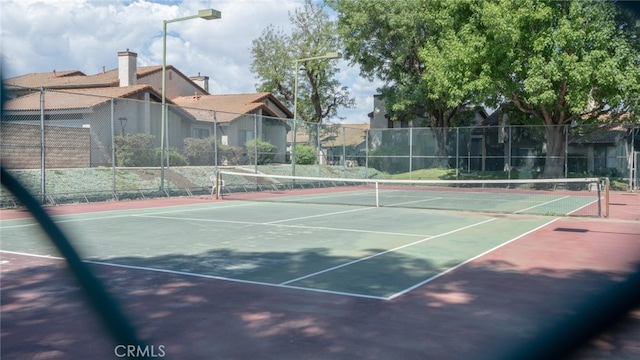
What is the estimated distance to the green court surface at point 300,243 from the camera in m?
6.96

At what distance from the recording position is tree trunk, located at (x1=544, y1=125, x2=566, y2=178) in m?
27.4

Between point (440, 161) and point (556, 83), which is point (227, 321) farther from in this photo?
point (440, 161)

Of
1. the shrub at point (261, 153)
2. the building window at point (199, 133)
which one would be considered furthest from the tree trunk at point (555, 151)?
the building window at point (199, 133)

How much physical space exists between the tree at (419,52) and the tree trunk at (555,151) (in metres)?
3.96

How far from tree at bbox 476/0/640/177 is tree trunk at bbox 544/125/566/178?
2.61 ft

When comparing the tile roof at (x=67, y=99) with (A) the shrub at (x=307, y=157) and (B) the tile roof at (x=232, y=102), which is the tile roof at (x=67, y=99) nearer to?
(A) the shrub at (x=307, y=157)

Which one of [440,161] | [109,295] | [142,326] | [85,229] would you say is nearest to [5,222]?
[85,229]

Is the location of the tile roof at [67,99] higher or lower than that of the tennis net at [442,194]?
higher

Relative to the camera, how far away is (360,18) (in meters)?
33.7

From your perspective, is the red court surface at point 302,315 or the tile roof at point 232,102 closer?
the red court surface at point 302,315

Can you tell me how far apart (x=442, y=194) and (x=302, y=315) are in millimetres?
19131

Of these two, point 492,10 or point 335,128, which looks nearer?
point 492,10

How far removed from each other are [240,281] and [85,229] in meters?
5.60

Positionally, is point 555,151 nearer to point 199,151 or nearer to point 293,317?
point 199,151
